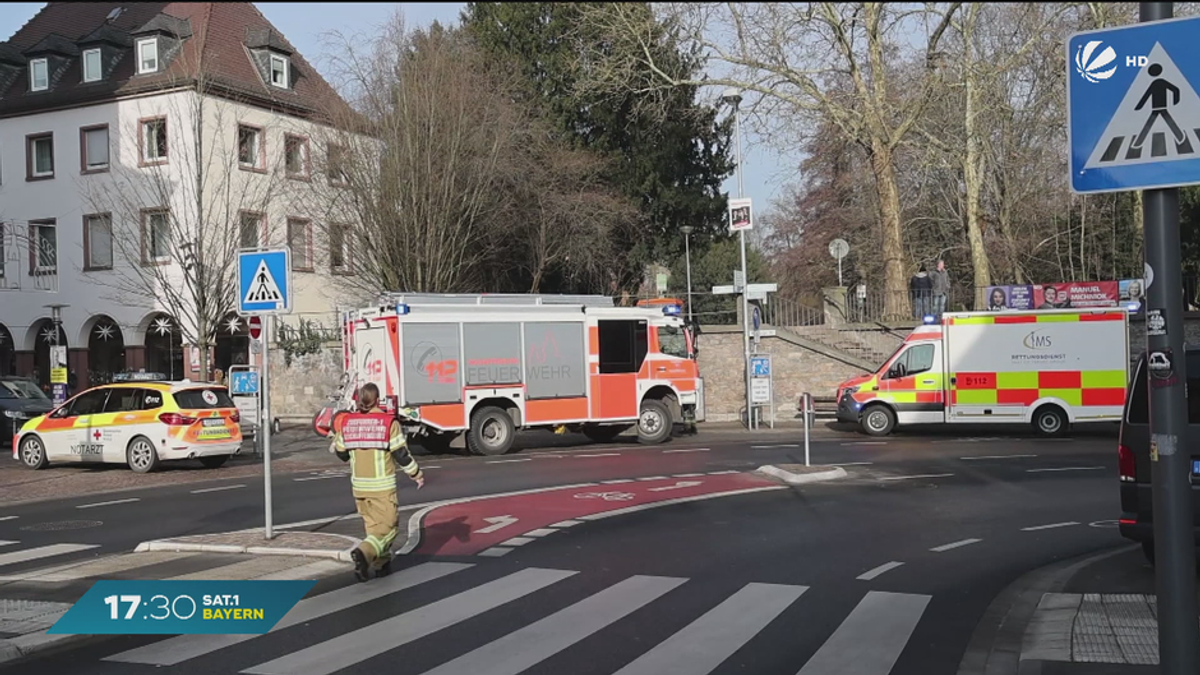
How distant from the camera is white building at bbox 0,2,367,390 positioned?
36.7m

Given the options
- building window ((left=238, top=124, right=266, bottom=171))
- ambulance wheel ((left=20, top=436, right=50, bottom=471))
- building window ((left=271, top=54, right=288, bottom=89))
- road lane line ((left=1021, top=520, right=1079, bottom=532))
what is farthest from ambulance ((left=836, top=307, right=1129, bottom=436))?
building window ((left=271, top=54, right=288, bottom=89))

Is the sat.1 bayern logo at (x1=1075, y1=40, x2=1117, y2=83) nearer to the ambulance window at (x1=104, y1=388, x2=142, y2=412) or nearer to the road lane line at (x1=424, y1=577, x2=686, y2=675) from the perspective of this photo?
the road lane line at (x1=424, y1=577, x2=686, y2=675)

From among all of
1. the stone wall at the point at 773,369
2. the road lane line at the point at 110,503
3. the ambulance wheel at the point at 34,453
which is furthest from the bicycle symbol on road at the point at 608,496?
the stone wall at the point at 773,369

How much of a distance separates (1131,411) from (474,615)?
5.50m

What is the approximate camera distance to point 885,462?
62.1ft

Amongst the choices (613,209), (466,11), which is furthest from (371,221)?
(466,11)

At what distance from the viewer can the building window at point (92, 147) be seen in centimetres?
4156

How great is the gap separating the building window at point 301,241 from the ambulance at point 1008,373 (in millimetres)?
18753

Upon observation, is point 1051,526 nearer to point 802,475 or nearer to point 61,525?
point 802,475

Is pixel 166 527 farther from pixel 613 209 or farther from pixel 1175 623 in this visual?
pixel 613 209

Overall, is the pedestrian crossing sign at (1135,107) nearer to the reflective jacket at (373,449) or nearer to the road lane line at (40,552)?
the reflective jacket at (373,449)

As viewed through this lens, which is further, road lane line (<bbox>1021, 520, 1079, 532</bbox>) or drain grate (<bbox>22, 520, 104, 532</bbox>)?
drain grate (<bbox>22, 520, 104, 532</bbox>)

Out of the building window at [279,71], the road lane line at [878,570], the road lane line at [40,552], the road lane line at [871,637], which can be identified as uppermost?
the building window at [279,71]

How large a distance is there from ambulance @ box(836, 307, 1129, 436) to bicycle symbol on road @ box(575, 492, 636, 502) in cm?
1254
